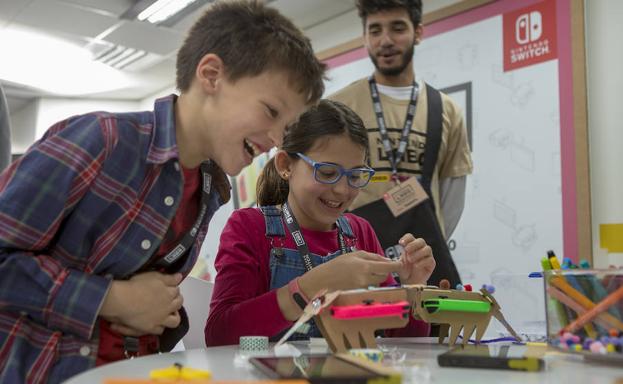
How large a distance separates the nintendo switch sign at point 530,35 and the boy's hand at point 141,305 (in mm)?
2409

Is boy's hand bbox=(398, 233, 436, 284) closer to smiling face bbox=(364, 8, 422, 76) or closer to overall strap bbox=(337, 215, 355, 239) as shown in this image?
overall strap bbox=(337, 215, 355, 239)

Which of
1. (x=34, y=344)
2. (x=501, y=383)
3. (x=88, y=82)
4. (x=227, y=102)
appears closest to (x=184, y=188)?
(x=227, y=102)

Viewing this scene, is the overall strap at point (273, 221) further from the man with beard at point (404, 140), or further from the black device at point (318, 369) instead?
the black device at point (318, 369)

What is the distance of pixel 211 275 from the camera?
507cm

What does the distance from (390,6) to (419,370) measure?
1792 millimetres

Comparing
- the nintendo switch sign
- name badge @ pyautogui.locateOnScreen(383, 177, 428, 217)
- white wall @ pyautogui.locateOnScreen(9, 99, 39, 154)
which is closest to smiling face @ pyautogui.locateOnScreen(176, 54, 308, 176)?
name badge @ pyautogui.locateOnScreen(383, 177, 428, 217)

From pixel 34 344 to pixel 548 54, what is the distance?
8.50 feet

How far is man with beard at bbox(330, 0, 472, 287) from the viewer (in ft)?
6.43

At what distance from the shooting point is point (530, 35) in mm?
2953

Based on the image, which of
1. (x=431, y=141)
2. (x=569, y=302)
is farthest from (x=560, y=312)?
(x=431, y=141)

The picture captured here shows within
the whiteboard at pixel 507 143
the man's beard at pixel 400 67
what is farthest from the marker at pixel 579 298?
the whiteboard at pixel 507 143

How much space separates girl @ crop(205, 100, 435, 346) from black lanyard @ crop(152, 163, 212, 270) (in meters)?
0.17

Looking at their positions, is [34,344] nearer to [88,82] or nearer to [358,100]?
[358,100]

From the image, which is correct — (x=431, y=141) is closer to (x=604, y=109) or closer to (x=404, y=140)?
(x=404, y=140)
